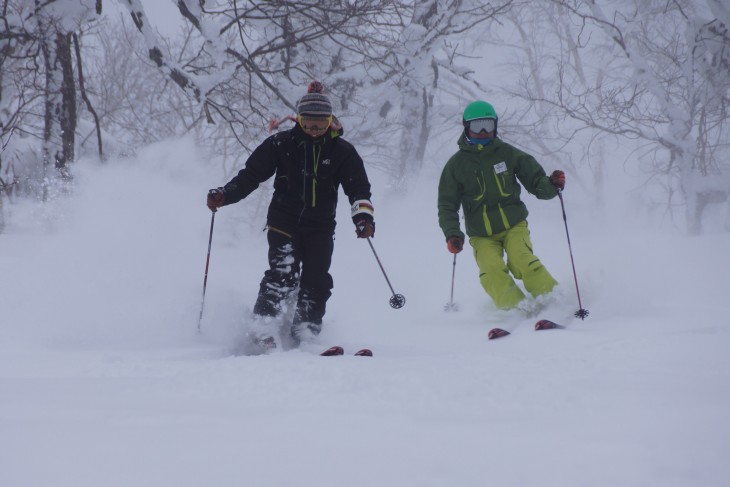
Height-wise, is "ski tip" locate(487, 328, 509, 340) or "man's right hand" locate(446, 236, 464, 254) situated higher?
"man's right hand" locate(446, 236, 464, 254)

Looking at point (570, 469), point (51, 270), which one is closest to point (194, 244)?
point (51, 270)

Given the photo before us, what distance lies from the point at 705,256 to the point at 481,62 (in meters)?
26.7

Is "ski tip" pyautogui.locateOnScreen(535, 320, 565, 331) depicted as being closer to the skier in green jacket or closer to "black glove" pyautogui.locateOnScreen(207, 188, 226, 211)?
the skier in green jacket

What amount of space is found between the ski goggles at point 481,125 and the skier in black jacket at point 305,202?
4.11ft

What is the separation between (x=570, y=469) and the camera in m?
1.65

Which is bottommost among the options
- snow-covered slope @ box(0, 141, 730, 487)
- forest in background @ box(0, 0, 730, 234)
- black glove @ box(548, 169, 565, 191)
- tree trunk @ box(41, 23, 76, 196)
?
snow-covered slope @ box(0, 141, 730, 487)

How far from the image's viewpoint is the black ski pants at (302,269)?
13.7 feet

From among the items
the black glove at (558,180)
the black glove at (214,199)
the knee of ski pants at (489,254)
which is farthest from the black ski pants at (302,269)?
the black glove at (558,180)

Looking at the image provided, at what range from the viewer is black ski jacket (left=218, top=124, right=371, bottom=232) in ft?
13.9

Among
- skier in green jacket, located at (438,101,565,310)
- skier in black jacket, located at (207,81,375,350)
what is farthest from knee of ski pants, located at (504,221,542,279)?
skier in black jacket, located at (207,81,375,350)

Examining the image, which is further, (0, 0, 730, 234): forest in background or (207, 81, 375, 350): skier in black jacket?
(0, 0, 730, 234): forest in background

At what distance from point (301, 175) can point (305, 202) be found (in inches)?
7.2

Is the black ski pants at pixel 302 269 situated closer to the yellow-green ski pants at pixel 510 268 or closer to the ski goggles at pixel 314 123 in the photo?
the ski goggles at pixel 314 123

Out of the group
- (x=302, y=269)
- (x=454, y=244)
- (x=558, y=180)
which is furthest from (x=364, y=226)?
(x=558, y=180)
